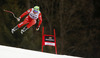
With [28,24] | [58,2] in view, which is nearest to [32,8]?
[28,24]

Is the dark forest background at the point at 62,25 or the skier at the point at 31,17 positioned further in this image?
the dark forest background at the point at 62,25

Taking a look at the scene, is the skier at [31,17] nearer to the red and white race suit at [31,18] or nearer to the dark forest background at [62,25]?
the red and white race suit at [31,18]

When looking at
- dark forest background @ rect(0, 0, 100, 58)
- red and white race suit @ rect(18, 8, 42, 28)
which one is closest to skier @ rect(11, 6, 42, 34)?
red and white race suit @ rect(18, 8, 42, 28)

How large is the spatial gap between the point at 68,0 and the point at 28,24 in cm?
153

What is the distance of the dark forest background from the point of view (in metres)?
4.81

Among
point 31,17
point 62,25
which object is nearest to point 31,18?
point 31,17

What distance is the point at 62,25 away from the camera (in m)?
4.95

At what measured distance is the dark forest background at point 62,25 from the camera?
4.81 meters

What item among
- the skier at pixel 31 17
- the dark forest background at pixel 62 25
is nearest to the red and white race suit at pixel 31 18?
the skier at pixel 31 17

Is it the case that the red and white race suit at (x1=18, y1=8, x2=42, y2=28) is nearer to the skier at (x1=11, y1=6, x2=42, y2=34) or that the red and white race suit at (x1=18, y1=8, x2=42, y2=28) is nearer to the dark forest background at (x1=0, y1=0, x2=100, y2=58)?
the skier at (x1=11, y1=6, x2=42, y2=34)

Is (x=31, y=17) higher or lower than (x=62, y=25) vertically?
higher

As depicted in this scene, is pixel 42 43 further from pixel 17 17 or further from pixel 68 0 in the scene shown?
pixel 68 0

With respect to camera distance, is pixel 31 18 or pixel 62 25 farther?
pixel 62 25

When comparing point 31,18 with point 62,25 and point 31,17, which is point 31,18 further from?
point 62,25
